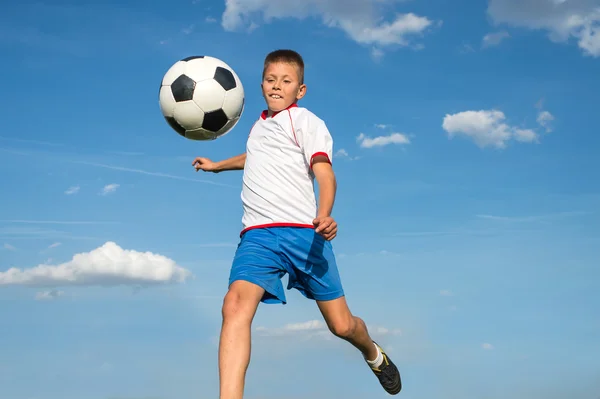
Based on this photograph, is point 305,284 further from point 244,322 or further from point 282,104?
point 282,104

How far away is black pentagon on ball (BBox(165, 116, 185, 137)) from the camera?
7265 millimetres

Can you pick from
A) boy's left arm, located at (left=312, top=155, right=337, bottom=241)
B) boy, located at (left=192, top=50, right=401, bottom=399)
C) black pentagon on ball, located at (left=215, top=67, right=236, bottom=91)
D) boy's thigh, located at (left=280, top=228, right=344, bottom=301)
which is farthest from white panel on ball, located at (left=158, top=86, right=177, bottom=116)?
boy's thigh, located at (left=280, top=228, right=344, bottom=301)

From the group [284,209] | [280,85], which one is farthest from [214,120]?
[284,209]

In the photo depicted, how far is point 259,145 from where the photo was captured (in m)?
6.41

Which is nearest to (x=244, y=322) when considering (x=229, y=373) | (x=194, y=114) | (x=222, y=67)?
(x=229, y=373)

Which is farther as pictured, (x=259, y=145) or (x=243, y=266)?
(x=259, y=145)

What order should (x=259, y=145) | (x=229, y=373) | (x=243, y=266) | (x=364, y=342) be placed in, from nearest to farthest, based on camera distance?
(x=229, y=373) → (x=243, y=266) → (x=259, y=145) → (x=364, y=342)

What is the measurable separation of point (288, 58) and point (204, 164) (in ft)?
5.00

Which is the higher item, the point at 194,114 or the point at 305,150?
the point at 194,114

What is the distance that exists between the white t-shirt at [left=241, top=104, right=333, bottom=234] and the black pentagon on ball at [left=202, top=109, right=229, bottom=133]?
98 cm

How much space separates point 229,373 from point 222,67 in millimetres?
3449

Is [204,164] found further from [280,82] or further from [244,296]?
[244,296]

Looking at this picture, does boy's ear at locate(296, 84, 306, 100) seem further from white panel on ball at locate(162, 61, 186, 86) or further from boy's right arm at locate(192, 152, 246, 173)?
white panel on ball at locate(162, 61, 186, 86)

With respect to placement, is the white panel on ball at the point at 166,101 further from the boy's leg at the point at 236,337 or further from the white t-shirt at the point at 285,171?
the boy's leg at the point at 236,337
